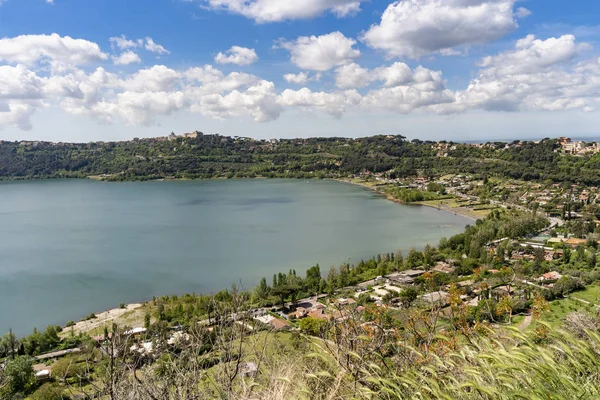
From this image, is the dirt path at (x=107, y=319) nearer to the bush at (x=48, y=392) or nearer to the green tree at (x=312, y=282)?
the bush at (x=48, y=392)

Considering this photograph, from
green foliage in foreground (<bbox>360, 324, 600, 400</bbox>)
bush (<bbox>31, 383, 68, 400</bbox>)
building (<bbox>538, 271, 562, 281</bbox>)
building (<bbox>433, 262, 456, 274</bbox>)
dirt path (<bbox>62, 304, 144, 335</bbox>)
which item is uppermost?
green foliage in foreground (<bbox>360, 324, 600, 400</bbox>)

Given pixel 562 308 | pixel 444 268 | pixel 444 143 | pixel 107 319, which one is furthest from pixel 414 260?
pixel 444 143

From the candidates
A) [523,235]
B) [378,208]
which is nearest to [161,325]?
[523,235]

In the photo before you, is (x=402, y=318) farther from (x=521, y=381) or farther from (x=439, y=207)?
(x=439, y=207)

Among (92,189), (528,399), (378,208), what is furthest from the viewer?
(92,189)

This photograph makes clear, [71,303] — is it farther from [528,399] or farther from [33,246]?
[528,399]

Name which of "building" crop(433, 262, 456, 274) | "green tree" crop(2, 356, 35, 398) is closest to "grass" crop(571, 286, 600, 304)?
"building" crop(433, 262, 456, 274)

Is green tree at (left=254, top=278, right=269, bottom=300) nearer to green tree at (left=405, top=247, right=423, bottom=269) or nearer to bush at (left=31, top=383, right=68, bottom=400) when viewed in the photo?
bush at (left=31, top=383, right=68, bottom=400)
